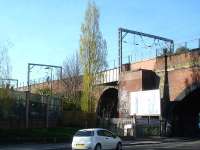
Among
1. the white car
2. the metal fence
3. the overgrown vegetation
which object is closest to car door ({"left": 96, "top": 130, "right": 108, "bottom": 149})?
the white car

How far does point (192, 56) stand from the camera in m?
62.6

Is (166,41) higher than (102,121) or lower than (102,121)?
higher

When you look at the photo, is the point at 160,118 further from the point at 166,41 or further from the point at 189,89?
the point at 166,41

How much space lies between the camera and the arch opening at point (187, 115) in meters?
65.8

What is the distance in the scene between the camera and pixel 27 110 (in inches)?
2206

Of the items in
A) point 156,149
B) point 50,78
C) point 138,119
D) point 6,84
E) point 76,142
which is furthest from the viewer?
point 50,78

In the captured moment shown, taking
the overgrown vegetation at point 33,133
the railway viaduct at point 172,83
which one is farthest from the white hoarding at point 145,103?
the overgrown vegetation at point 33,133

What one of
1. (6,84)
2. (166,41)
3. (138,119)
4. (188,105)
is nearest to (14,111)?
(6,84)

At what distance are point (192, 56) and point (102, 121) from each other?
13.7 metres

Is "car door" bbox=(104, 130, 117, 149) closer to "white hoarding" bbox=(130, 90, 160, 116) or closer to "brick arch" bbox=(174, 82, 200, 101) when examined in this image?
"white hoarding" bbox=(130, 90, 160, 116)

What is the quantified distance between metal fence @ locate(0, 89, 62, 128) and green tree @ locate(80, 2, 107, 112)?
5227mm

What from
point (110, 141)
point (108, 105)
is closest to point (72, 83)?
point (108, 105)

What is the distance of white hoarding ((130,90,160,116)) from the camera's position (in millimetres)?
63562

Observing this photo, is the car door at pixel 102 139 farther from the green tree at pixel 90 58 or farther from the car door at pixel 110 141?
the green tree at pixel 90 58
